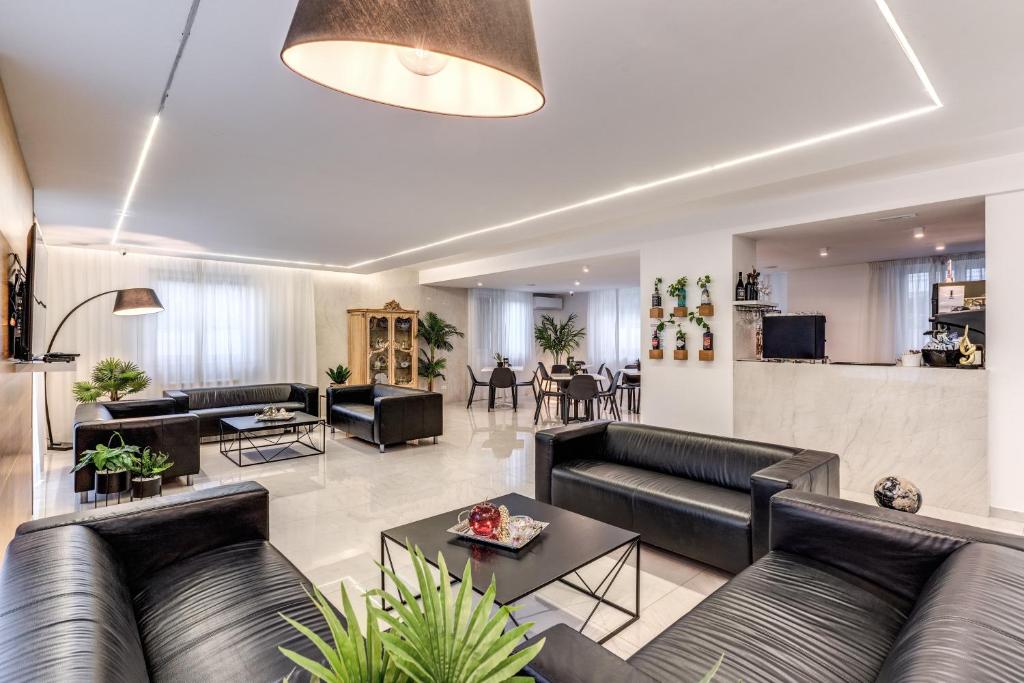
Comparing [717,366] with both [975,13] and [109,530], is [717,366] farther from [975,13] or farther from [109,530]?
[109,530]

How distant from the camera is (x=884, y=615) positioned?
174cm

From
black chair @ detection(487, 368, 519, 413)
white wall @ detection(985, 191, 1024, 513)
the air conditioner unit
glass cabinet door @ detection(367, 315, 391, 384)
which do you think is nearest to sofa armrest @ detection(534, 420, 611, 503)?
white wall @ detection(985, 191, 1024, 513)

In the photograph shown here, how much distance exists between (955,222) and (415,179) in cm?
503

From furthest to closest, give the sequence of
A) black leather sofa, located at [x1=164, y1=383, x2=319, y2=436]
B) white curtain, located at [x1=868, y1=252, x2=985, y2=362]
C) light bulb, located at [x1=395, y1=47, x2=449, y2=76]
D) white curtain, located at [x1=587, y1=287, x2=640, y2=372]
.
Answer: white curtain, located at [x1=587, y1=287, x2=640, y2=372] < white curtain, located at [x1=868, y1=252, x2=985, y2=362] < black leather sofa, located at [x1=164, y1=383, x2=319, y2=436] < light bulb, located at [x1=395, y1=47, x2=449, y2=76]

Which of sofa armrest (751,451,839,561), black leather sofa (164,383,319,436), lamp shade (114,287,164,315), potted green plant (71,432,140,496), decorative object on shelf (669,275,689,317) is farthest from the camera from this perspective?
black leather sofa (164,383,319,436)

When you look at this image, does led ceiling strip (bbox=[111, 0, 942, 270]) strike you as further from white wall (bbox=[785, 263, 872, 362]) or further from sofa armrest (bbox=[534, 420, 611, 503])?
white wall (bbox=[785, 263, 872, 362])

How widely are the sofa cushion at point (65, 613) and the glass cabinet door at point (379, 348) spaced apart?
7.13 m

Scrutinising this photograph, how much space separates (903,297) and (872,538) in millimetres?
6902

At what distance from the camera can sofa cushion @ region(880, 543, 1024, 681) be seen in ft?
3.42

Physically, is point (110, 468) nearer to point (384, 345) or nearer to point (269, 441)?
point (269, 441)

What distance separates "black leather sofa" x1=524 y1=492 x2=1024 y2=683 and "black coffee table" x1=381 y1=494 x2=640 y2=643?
0.50m

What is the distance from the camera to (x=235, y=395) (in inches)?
284

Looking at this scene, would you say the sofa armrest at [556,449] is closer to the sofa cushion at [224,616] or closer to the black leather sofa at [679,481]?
the black leather sofa at [679,481]

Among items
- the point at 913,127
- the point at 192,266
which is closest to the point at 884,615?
the point at 913,127
